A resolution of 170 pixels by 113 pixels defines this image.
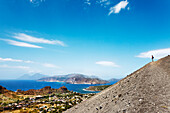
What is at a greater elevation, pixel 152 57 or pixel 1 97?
pixel 152 57

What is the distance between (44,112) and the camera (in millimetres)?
61125

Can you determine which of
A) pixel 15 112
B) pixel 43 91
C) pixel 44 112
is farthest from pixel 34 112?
pixel 43 91

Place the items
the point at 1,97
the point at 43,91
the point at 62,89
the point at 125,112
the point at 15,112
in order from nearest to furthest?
the point at 125,112, the point at 15,112, the point at 1,97, the point at 43,91, the point at 62,89

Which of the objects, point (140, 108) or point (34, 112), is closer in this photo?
point (140, 108)

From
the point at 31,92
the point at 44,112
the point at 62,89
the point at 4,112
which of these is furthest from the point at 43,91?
the point at 44,112

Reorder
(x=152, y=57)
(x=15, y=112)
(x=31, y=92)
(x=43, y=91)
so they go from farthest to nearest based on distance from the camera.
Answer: (x=43, y=91) → (x=31, y=92) → (x=15, y=112) → (x=152, y=57)

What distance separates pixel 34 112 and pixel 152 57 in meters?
71.5

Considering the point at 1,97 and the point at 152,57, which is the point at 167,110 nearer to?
the point at 152,57

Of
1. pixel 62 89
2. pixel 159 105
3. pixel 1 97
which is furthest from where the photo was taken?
pixel 62 89

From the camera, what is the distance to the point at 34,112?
6406 cm

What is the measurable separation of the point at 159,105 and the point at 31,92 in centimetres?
17834

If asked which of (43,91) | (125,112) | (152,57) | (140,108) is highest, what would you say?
(152,57)

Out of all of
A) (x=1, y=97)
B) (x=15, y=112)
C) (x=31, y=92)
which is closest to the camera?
(x=15, y=112)

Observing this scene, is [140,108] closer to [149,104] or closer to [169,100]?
[149,104]
